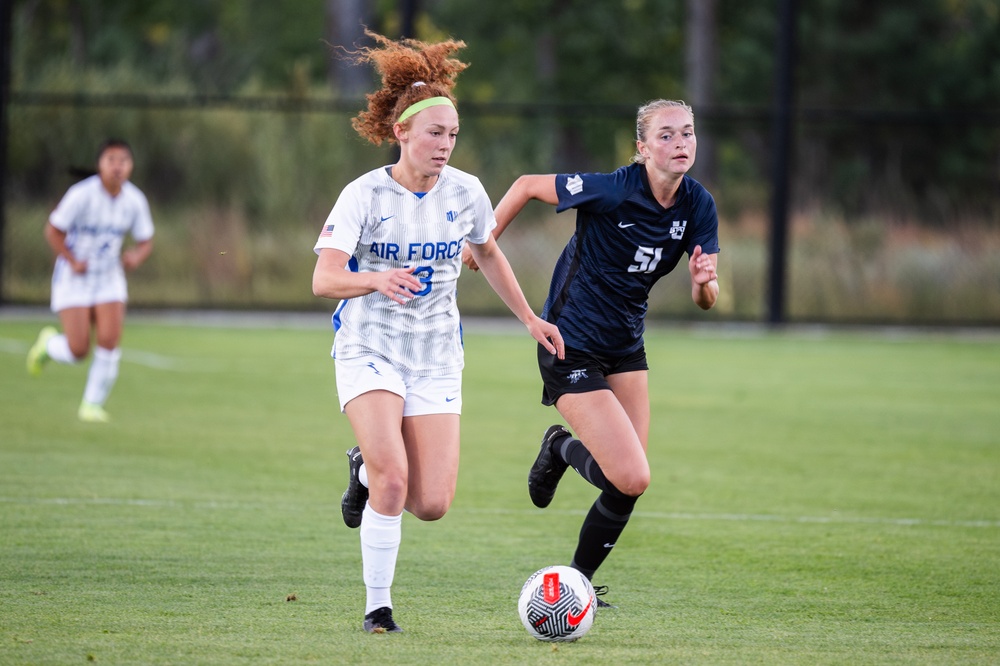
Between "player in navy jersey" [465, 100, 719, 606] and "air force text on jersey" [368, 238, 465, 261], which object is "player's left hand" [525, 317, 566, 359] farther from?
"air force text on jersey" [368, 238, 465, 261]

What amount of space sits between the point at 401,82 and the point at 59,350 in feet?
23.2

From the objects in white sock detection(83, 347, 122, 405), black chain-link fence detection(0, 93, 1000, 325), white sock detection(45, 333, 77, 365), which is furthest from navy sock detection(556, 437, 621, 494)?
black chain-link fence detection(0, 93, 1000, 325)

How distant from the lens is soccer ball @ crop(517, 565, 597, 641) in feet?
16.9

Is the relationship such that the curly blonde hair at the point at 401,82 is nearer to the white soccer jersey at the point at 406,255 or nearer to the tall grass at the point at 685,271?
the white soccer jersey at the point at 406,255

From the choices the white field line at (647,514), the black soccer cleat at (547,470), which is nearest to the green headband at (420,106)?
the black soccer cleat at (547,470)

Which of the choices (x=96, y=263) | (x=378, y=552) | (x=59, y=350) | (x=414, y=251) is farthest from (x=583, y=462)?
(x=59, y=350)

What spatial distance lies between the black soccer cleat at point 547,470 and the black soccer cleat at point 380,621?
51.5 inches

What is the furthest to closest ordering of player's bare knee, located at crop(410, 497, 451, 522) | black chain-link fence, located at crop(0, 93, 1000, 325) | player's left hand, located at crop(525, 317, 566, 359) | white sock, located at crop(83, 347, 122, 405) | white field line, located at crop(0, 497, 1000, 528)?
black chain-link fence, located at crop(0, 93, 1000, 325), white sock, located at crop(83, 347, 122, 405), white field line, located at crop(0, 497, 1000, 528), player's left hand, located at crop(525, 317, 566, 359), player's bare knee, located at crop(410, 497, 451, 522)

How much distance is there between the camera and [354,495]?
19.9 ft

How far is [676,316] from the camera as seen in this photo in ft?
73.2

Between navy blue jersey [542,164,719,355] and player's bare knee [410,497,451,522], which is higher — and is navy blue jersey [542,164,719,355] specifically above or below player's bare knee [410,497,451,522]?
above

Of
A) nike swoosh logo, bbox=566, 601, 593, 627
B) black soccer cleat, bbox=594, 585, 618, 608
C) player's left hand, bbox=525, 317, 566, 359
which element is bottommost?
black soccer cleat, bbox=594, 585, 618, 608

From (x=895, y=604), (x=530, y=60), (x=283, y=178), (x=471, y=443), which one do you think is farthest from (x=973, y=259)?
(x=530, y=60)

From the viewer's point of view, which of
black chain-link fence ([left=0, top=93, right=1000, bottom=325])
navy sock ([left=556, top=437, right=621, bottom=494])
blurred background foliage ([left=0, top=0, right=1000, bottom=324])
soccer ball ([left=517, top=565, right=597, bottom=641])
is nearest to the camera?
soccer ball ([left=517, top=565, right=597, bottom=641])
